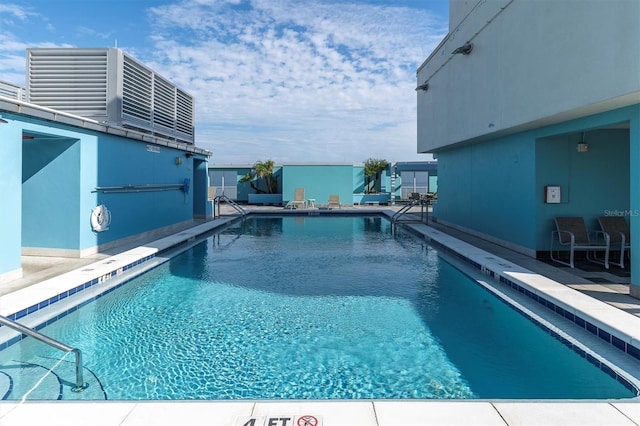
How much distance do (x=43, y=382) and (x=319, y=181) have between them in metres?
18.0

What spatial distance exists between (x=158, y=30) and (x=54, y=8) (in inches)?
112

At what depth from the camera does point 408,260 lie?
310 inches

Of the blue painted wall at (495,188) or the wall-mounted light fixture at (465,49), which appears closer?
the blue painted wall at (495,188)

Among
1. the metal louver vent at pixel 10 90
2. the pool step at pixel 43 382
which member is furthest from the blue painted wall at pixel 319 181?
the pool step at pixel 43 382

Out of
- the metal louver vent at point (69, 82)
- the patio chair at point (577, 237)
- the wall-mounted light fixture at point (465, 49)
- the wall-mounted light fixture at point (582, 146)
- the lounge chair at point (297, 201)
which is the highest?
the wall-mounted light fixture at point (465, 49)

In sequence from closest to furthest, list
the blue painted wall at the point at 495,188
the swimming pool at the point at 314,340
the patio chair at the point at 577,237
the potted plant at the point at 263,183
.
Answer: the swimming pool at the point at 314,340
the patio chair at the point at 577,237
the blue painted wall at the point at 495,188
the potted plant at the point at 263,183

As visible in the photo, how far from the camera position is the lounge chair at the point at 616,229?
6778mm

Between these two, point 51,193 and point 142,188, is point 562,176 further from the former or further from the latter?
point 51,193

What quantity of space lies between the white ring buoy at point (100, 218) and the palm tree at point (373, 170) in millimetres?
17274

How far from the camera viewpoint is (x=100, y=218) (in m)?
7.62

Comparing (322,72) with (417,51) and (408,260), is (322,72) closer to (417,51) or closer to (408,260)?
(417,51)

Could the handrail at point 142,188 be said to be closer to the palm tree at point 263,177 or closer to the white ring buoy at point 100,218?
the white ring buoy at point 100,218
